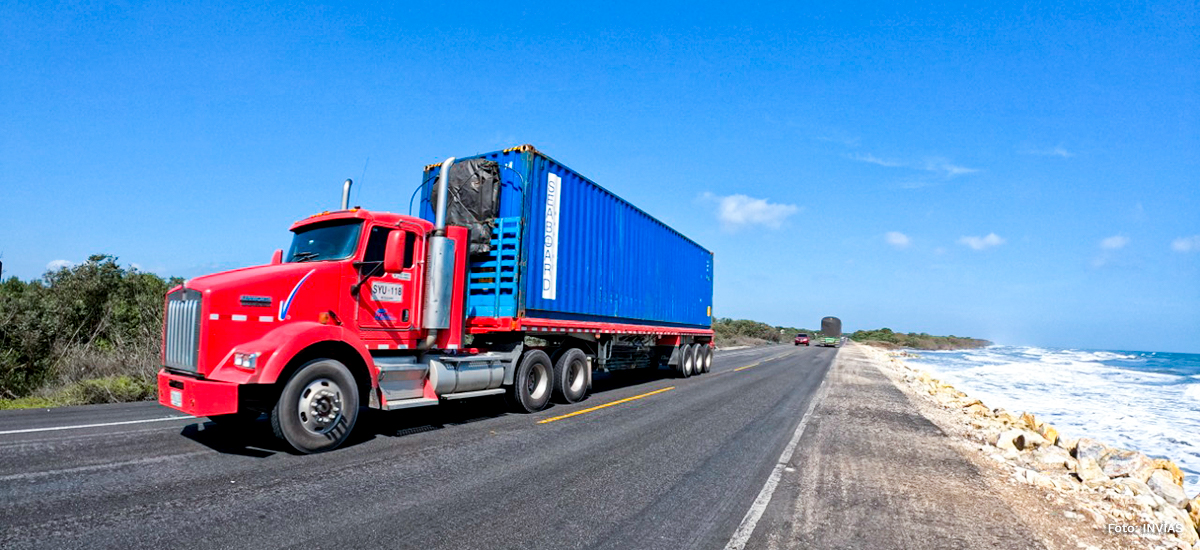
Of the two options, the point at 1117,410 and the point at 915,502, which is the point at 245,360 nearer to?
the point at 915,502

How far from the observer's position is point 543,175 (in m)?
9.52

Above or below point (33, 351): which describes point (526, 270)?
above

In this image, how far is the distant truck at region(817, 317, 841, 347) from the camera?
6506 cm

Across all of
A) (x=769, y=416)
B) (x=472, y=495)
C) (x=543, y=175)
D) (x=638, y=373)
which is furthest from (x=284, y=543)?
(x=638, y=373)

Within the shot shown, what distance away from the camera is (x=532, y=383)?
31.8 ft

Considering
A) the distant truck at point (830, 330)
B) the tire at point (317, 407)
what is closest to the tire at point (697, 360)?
the tire at point (317, 407)

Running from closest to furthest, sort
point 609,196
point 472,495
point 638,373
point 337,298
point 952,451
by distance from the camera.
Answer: point 472,495, point 337,298, point 952,451, point 609,196, point 638,373

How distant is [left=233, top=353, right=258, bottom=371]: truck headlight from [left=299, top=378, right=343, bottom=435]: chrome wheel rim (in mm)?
559

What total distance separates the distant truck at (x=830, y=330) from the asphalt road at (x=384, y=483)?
6145cm

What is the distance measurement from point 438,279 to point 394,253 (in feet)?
3.48

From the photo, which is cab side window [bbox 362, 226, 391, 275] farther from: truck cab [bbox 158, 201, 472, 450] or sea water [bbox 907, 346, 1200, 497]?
sea water [bbox 907, 346, 1200, 497]

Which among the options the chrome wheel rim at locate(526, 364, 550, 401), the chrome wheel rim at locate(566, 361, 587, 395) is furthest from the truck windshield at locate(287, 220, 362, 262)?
the chrome wheel rim at locate(566, 361, 587, 395)

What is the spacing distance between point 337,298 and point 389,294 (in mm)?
717

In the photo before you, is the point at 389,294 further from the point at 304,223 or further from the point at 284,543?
the point at 284,543
